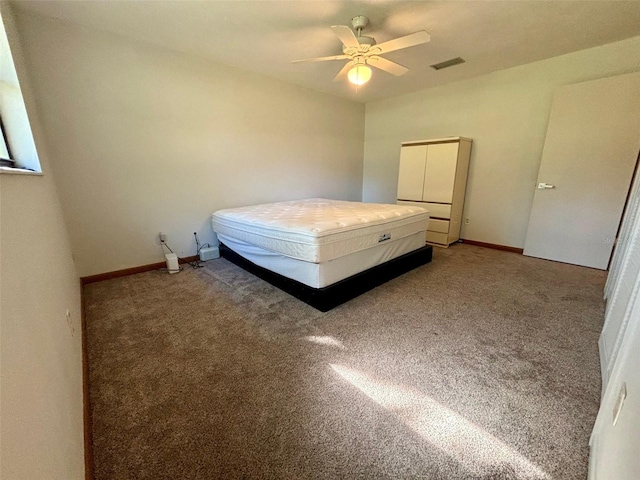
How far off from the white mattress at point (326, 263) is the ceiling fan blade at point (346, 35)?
1.72 metres

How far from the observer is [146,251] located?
3115 mm

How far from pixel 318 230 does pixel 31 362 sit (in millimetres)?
1635

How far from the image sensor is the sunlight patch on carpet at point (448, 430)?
1065mm

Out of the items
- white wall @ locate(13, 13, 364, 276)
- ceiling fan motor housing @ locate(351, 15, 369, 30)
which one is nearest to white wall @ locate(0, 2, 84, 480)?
white wall @ locate(13, 13, 364, 276)

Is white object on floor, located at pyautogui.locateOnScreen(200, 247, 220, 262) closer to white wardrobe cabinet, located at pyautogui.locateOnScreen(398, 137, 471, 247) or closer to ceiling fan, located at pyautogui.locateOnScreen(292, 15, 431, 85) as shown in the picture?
ceiling fan, located at pyautogui.locateOnScreen(292, 15, 431, 85)

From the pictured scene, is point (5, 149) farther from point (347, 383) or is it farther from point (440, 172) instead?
point (440, 172)

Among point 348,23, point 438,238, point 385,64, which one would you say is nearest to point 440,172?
point 438,238

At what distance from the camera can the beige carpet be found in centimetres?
109

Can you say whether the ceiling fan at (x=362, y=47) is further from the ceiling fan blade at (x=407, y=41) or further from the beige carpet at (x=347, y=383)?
the beige carpet at (x=347, y=383)

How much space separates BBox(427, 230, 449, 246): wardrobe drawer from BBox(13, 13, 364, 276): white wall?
2445mm

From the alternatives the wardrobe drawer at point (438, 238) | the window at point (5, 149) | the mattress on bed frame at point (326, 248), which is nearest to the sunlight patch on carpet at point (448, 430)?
the mattress on bed frame at point (326, 248)

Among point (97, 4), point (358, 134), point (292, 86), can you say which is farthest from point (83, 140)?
point (358, 134)

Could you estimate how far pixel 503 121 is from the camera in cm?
367

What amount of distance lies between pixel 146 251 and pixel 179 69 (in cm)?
212
